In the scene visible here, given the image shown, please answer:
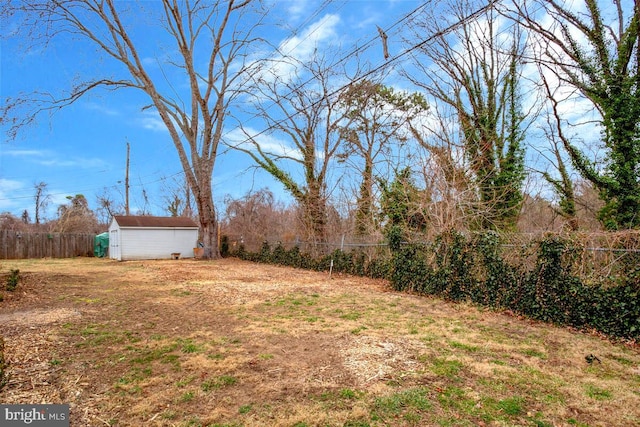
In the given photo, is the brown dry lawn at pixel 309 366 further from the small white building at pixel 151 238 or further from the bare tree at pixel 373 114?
the small white building at pixel 151 238

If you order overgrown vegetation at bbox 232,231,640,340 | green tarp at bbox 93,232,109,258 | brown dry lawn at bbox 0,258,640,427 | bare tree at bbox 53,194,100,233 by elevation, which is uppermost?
bare tree at bbox 53,194,100,233

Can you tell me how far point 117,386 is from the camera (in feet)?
10.2

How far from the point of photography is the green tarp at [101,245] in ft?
72.1

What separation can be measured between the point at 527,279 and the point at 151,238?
1934cm

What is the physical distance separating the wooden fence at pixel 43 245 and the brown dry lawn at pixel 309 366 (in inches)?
637

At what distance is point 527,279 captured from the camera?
19.9 feet

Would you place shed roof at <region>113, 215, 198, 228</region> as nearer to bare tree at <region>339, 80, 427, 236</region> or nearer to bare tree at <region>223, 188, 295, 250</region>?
bare tree at <region>223, 188, 295, 250</region>

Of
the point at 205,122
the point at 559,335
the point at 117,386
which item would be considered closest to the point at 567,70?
the point at 559,335

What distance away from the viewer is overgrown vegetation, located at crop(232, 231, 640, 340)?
194 inches

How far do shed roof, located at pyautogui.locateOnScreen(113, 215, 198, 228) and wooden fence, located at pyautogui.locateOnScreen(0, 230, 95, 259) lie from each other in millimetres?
3759

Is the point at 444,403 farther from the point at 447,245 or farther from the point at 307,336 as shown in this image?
the point at 447,245

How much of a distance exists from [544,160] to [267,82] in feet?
40.3

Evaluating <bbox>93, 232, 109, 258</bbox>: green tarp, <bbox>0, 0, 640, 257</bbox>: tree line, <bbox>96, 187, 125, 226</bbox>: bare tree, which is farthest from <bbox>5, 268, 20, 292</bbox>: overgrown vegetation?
<bbox>96, 187, 125, 226</bbox>: bare tree

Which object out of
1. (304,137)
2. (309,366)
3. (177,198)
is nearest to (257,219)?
(304,137)
